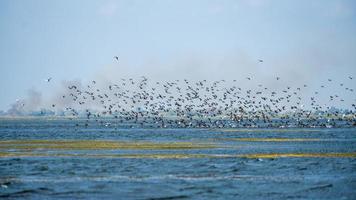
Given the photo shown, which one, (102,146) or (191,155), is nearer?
(191,155)

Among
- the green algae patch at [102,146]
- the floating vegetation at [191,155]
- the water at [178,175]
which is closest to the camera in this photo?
the water at [178,175]

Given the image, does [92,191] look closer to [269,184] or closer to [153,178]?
[153,178]

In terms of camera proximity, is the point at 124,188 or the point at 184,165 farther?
the point at 184,165

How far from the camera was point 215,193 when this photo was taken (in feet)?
140

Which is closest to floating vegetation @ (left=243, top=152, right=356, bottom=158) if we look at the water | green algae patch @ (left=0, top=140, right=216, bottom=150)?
the water

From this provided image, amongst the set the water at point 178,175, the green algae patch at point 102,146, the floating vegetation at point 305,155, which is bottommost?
the water at point 178,175

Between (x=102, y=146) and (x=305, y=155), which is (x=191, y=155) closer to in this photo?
(x=305, y=155)

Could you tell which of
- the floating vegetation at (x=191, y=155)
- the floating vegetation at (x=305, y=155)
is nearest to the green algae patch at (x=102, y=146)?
the floating vegetation at (x=191, y=155)

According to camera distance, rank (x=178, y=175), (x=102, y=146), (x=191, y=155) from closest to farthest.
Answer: (x=178, y=175)
(x=191, y=155)
(x=102, y=146)

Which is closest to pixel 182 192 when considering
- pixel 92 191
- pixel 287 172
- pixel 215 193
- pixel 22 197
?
pixel 215 193

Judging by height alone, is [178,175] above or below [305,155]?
below

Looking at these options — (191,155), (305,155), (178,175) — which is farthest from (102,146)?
(178,175)

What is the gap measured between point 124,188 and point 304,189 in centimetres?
1114

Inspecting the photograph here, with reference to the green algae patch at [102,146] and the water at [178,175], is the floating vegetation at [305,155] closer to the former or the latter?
the water at [178,175]
